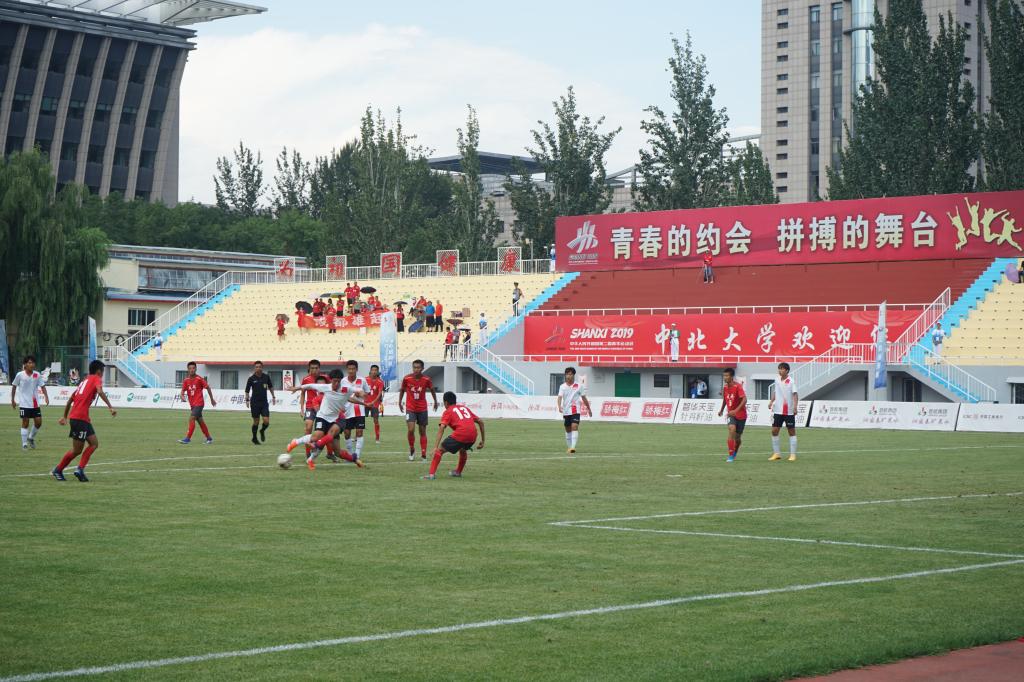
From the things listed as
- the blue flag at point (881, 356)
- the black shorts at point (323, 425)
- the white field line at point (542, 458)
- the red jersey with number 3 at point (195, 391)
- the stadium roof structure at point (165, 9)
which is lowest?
the white field line at point (542, 458)

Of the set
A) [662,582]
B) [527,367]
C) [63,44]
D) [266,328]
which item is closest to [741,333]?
[527,367]

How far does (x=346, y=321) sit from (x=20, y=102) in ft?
185

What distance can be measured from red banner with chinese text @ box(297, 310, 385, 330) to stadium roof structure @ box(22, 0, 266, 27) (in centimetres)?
3116

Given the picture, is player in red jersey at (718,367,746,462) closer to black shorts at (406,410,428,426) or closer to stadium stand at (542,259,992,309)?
black shorts at (406,410,428,426)

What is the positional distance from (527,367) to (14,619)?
49.6m

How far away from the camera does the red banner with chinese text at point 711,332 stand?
54000 millimetres

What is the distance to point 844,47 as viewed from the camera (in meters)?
130

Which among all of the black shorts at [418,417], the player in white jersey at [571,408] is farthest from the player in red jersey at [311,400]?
the player in white jersey at [571,408]

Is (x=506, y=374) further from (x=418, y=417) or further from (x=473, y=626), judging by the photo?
(x=473, y=626)

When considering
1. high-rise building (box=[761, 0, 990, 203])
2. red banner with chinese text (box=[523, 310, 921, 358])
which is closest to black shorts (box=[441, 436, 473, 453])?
red banner with chinese text (box=[523, 310, 921, 358])

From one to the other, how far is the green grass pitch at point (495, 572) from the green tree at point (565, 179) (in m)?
57.7

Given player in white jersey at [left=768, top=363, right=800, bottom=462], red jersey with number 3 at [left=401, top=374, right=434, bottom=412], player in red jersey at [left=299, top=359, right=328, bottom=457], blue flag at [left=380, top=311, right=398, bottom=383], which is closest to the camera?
player in red jersey at [left=299, top=359, right=328, bottom=457]

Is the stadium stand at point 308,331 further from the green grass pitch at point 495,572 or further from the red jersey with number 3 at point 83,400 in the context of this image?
the green grass pitch at point 495,572

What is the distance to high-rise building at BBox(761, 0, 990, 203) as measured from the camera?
429 feet
